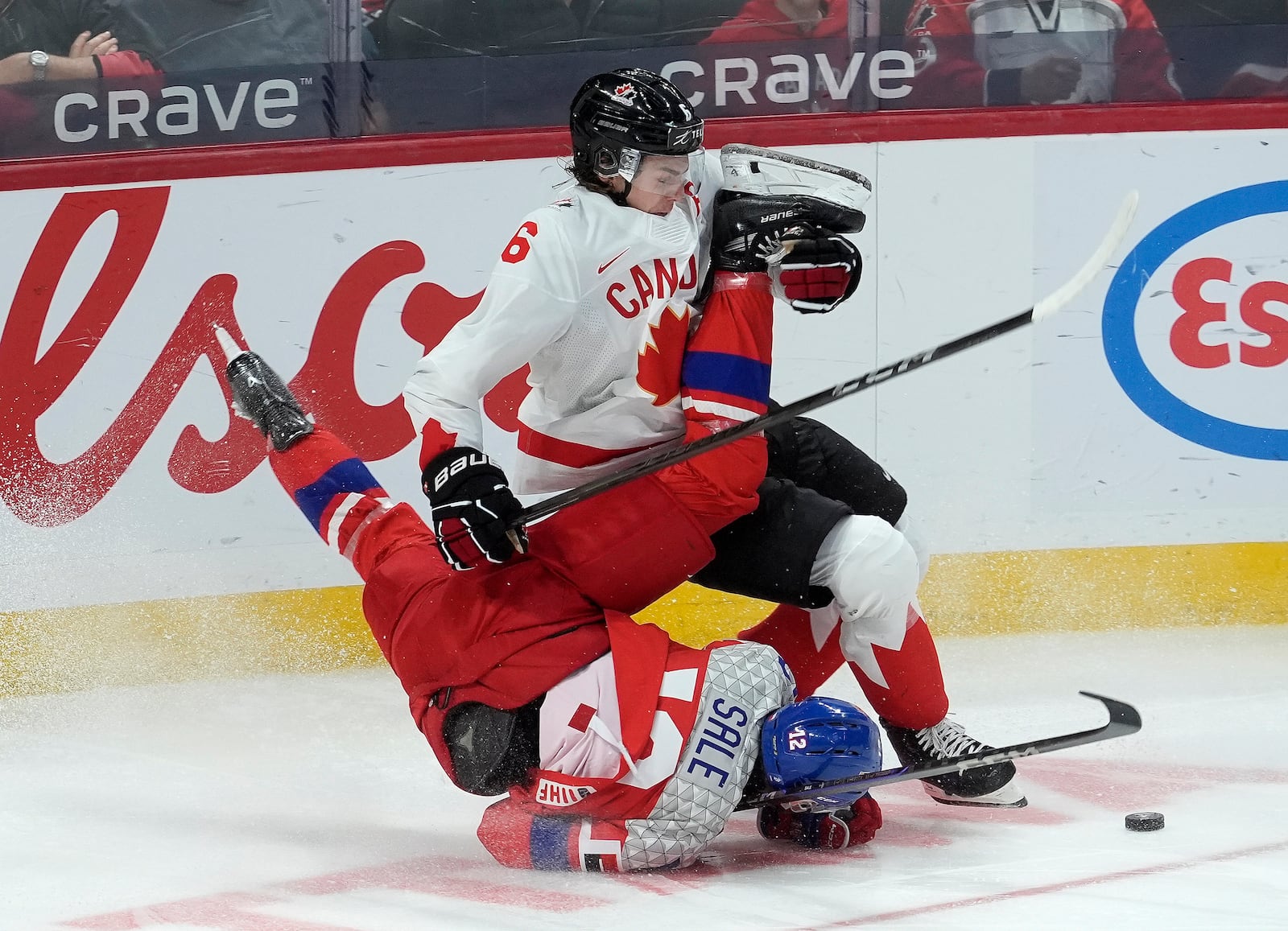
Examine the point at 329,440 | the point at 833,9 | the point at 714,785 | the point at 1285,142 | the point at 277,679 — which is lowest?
the point at 277,679

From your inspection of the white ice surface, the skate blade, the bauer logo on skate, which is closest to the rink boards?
the bauer logo on skate

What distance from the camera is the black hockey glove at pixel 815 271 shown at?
207cm

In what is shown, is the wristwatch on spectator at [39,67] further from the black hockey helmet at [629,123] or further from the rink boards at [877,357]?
the black hockey helmet at [629,123]

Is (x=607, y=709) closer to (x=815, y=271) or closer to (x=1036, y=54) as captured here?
(x=815, y=271)

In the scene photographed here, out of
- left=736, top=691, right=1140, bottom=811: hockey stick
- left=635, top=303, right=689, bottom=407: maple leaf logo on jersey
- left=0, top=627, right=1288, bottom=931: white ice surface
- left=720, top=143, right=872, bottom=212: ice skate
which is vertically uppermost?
left=720, top=143, right=872, bottom=212: ice skate

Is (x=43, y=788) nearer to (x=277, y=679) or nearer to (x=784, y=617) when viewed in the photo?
(x=277, y=679)

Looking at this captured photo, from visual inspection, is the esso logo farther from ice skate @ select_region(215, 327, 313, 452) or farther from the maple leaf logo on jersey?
ice skate @ select_region(215, 327, 313, 452)

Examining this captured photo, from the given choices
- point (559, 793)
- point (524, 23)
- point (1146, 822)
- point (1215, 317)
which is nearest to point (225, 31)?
point (524, 23)

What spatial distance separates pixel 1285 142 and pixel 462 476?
2194mm

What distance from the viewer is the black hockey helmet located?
6.57 feet

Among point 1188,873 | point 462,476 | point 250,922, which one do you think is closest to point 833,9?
point 462,476

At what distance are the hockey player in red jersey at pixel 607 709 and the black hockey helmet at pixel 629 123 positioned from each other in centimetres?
41

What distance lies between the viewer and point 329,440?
2344 millimetres

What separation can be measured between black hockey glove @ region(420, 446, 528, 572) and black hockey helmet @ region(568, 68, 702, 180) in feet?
1.45
